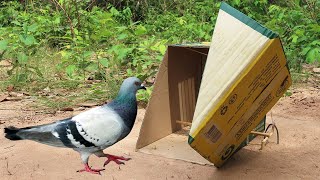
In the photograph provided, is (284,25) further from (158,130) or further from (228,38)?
(228,38)

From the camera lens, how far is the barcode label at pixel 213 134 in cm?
209

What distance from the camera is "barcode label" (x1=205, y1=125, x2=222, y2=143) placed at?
2095 millimetres

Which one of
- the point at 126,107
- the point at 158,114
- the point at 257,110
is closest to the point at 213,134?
the point at 257,110

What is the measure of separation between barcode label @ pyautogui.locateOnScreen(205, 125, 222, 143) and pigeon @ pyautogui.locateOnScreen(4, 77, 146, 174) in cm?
41

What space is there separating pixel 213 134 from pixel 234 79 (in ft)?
0.81

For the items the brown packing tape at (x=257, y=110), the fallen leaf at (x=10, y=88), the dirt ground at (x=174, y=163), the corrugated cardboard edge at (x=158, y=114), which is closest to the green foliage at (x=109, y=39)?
the fallen leaf at (x=10, y=88)

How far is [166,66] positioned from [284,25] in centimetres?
332

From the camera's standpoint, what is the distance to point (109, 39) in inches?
226

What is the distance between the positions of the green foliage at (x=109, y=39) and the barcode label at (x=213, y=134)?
213cm

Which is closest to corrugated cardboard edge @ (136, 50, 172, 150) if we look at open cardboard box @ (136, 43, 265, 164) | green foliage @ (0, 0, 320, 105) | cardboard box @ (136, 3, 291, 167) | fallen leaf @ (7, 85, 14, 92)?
open cardboard box @ (136, 43, 265, 164)

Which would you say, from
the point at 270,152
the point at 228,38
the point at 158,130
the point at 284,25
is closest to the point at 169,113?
the point at 158,130

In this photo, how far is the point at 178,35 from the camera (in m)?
6.66

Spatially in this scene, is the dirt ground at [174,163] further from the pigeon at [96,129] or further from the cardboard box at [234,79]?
the pigeon at [96,129]

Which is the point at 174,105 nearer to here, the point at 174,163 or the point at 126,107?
the point at 174,163
